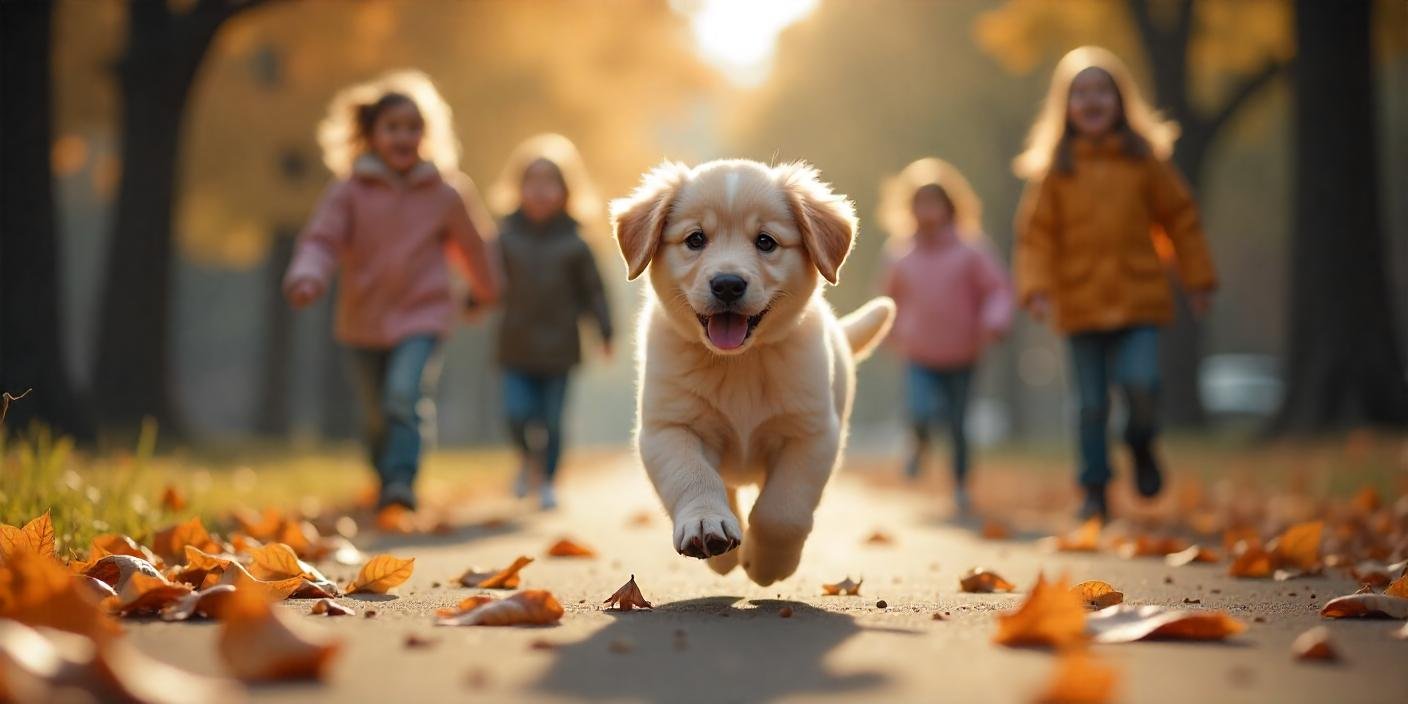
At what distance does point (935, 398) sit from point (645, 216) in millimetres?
6734

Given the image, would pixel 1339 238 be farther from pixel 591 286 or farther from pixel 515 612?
pixel 515 612

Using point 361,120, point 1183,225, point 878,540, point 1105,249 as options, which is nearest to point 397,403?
point 361,120

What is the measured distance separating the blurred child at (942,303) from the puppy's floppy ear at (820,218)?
5789mm

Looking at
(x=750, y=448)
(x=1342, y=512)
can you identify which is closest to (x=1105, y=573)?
(x=750, y=448)

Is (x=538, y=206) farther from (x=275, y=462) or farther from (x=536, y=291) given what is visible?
(x=275, y=462)

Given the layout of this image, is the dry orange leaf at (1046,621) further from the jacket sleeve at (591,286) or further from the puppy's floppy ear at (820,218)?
the jacket sleeve at (591,286)

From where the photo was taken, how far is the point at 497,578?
4.27 m

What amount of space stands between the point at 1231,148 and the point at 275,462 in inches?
798

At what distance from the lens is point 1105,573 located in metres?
5.05

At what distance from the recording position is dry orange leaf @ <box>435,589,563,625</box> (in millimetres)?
3299

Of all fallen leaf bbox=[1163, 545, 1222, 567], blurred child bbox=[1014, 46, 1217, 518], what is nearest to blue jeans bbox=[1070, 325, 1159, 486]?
blurred child bbox=[1014, 46, 1217, 518]

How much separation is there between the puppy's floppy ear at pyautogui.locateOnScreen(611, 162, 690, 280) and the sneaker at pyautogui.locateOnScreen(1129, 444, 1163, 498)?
4.11 meters

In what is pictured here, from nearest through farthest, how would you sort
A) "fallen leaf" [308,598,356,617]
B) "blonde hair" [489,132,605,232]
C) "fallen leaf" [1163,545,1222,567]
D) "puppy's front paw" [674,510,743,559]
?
"fallen leaf" [308,598,356,617] → "puppy's front paw" [674,510,743,559] → "fallen leaf" [1163,545,1222,567] → "blonde hair" [489,132,605,232]

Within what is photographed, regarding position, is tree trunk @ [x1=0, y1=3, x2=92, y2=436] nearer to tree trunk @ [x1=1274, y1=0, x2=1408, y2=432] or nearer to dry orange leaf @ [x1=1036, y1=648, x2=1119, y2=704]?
dry orange leaf @ [x1=1036, y1=648, x2=1119, y2=704]
